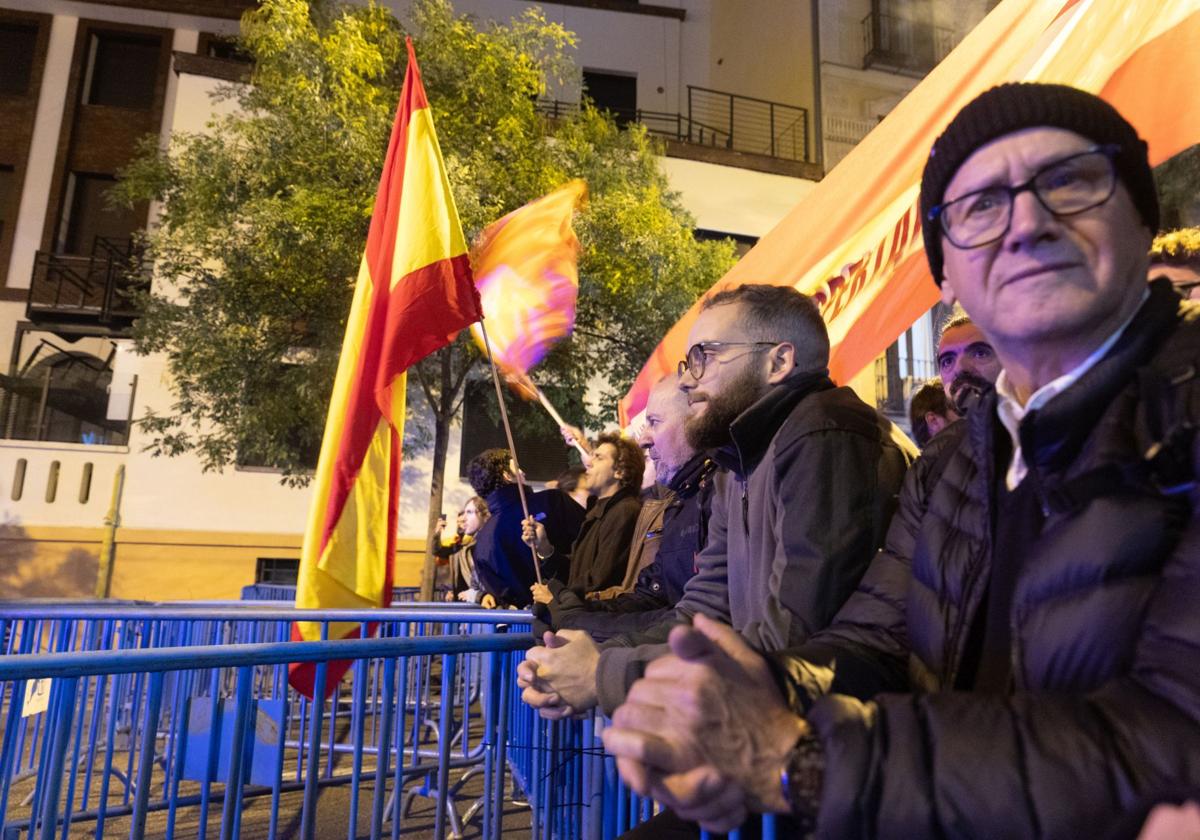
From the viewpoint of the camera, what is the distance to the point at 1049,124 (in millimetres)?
1404

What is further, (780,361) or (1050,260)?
(780,361)

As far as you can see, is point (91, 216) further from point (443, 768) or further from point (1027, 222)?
point (1027, 222)

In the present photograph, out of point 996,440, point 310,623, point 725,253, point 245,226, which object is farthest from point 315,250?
point 996,440

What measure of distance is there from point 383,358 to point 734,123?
1867 centimetres

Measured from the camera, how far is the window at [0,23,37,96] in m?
20.0

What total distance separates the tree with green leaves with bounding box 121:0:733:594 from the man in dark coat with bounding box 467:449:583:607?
20.0 ft

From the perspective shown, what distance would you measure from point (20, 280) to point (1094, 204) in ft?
72.8

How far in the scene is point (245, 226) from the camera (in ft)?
42.3

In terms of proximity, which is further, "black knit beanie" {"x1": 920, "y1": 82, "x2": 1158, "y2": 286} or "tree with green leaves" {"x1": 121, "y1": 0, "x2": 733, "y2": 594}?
"tree with green leaves" {"x1": 121, "y1": 0, "x2": 733, "y2": 594}

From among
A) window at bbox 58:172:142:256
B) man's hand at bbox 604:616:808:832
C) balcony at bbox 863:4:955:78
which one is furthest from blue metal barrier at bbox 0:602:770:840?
window at bbox 58:172:142:256

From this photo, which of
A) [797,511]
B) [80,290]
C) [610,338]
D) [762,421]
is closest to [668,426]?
[762,421]

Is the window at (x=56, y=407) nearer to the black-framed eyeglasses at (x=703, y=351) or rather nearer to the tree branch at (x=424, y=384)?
the tree branch at (x=424, y=384)

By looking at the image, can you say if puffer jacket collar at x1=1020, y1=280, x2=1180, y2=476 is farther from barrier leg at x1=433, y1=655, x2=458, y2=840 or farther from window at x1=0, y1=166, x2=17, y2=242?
window at x1=0, y1=166, x2=17, y2=242

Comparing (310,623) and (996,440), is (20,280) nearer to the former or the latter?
(310,623)
